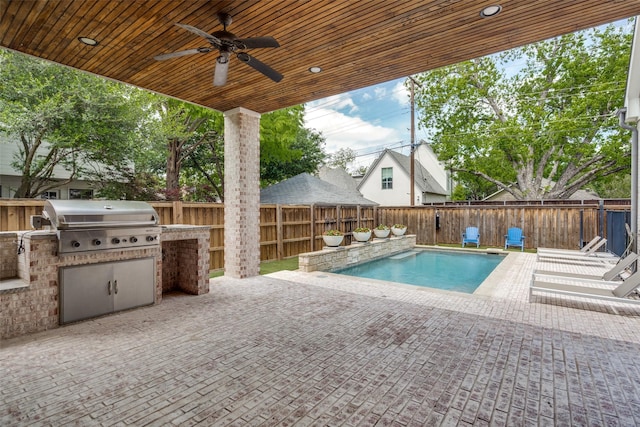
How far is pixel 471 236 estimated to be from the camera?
1209cm

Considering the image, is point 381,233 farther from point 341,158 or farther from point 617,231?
point 341,158

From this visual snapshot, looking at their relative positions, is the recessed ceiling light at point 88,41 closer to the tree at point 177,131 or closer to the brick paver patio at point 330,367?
the brick paver patio at point 330,367

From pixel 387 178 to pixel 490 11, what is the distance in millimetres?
18475

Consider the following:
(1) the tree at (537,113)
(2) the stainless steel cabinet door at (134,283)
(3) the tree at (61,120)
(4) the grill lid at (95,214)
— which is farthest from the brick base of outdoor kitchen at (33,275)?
(1) the tree at (537,113)

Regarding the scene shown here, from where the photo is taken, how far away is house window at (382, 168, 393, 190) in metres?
21.2

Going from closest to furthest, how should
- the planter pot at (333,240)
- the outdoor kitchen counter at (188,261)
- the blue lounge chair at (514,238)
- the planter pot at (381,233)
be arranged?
1. the outdoor kitchen counter at (188,261)
2. the planter pot at (333,240)
3. the planter pot at (381,233)
4. the blue lounge chair at (514,238)

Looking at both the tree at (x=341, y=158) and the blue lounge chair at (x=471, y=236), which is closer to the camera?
the blue lounge chair at (x=471, y=236)

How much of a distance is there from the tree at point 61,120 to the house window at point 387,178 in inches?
604

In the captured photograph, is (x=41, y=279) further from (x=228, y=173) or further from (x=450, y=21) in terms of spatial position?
(x=450, y=21)

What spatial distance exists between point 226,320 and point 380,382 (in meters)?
2.13

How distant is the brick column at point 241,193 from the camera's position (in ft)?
20.0

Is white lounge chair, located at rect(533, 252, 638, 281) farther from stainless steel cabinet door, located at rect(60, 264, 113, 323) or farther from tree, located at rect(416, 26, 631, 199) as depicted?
tree, located at rect(416, 26, 631, 199)

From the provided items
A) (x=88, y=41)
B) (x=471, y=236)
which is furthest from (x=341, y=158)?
(x=88, y=41)

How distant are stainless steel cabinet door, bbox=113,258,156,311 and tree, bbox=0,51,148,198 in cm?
677
